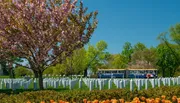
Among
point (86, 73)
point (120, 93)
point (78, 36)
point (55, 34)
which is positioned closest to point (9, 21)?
point (55, 34)

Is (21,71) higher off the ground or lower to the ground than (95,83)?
higher

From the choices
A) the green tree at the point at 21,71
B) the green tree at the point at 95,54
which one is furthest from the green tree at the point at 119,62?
the green tree at the point at 21,71

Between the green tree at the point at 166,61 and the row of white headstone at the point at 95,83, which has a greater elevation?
the green tree at the point at 166,61

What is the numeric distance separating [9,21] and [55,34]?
257cm

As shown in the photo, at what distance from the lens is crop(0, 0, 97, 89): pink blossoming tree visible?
1961 cm

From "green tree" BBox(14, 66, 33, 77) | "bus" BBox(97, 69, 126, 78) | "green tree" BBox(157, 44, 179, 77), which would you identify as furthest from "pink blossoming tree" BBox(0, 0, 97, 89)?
"green tree" BBox(14, 66, 33, 77)

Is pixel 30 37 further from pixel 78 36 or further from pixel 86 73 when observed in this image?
pixel 86 73

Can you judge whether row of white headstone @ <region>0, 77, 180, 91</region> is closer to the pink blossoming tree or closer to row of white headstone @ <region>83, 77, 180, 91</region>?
row of white headstone @ <region>83, 77, 180, 91</region>

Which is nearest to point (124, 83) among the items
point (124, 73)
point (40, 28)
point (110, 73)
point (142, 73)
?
point (40, 28)

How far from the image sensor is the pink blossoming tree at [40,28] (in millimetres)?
19609

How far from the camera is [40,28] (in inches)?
776

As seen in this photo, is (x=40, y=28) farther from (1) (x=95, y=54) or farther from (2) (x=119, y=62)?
(2) (x=119, y=62)

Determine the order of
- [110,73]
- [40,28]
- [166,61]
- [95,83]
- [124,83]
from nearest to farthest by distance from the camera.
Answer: [40,28]
[124,83]
[95,83]
[110,73]
[166,61]

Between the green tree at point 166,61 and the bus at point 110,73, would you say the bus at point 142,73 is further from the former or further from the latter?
the green tree at point 166,61
